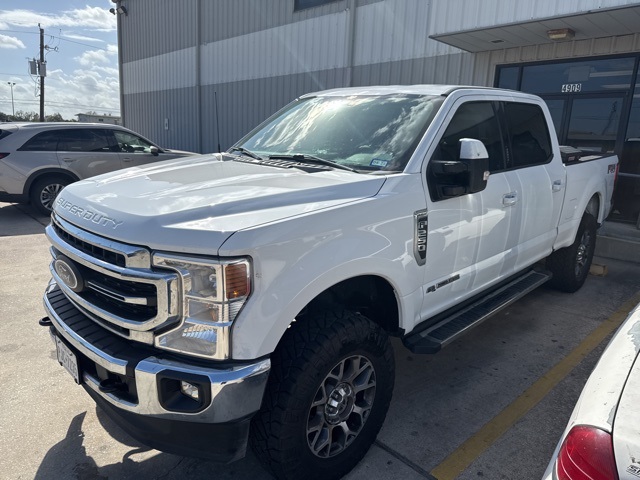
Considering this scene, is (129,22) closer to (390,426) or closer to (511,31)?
(511,31)

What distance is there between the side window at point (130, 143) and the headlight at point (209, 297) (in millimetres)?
8993

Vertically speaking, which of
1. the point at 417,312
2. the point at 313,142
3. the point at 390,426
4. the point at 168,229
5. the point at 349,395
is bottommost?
the point at 390,426

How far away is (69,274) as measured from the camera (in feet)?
7.91

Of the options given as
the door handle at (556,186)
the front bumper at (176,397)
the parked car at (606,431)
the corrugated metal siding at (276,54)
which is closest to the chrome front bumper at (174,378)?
the front bumper at (176,397)

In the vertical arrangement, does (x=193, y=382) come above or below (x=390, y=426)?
above

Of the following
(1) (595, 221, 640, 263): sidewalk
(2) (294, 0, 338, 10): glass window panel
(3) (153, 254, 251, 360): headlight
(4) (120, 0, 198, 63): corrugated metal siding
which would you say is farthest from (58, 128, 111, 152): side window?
(1) (595, 221, 640, 263): sidewalk

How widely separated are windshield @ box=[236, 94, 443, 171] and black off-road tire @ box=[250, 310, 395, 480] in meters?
Answer: 1.05

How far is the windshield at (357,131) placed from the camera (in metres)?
2.97

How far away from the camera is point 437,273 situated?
2.99m

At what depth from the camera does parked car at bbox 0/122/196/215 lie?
8.66 m

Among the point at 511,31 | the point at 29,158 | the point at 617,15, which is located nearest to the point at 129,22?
the point at 29,158

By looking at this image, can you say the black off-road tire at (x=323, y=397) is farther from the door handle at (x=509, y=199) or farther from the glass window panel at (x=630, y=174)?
the glass window panel at (x=630, y=174)

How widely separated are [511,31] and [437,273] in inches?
250

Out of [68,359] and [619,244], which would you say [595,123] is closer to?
[619,244]
